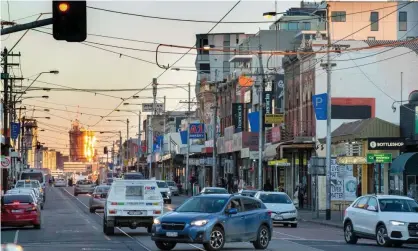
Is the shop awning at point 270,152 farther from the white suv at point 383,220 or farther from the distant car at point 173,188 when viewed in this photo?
the white suv at point 383,220

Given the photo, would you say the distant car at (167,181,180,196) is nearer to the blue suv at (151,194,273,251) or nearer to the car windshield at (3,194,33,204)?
the car windshield at (3,194,33,204)

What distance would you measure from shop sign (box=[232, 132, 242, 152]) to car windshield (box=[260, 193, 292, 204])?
3436cm

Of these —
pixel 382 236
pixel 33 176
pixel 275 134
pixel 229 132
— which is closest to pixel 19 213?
pixel 382 236

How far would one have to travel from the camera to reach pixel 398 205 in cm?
2973

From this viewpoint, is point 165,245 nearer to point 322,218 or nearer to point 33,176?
point 322,218

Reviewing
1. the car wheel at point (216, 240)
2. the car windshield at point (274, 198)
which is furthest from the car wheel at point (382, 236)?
the car windshield at point (274, 198)

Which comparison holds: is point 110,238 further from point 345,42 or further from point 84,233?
point 345,42

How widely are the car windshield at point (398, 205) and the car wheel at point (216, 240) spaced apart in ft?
21.0

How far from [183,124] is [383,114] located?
68533mm

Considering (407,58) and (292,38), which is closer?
(407,58)

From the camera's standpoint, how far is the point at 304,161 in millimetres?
66500

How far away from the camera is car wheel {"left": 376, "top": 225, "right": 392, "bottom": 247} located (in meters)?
28.7

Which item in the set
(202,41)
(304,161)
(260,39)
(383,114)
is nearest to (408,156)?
(383,114)

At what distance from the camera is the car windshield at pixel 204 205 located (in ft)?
84.0
